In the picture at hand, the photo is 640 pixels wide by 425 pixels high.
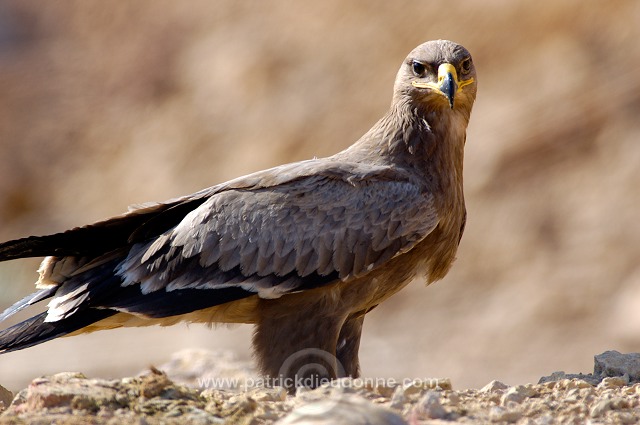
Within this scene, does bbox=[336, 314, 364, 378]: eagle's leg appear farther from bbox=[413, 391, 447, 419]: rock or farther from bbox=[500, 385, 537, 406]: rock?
bbox=[413, 391, 447, 419]: rock

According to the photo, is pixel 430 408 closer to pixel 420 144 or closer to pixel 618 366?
pixel 618 366

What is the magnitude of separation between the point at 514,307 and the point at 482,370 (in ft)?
3.46

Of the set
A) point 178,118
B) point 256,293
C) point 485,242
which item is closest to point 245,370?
point 256,293

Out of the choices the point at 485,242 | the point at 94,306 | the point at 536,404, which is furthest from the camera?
the point at 485,242

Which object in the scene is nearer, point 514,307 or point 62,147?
point 514,307

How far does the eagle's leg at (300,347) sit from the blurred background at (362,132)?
8287 mm

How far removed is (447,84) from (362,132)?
9.80m

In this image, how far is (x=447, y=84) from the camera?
20.9 ft

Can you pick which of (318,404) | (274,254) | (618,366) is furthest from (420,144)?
(318,404)

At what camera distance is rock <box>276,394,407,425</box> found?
3928 mm

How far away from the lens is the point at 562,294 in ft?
48.0

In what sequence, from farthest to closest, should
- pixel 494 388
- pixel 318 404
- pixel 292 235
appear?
pixel 292 235 < pixel 494 388 < pixel 318 404

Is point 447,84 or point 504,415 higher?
point 447,84

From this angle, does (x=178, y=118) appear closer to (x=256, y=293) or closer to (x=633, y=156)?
(x=633, y=156)
